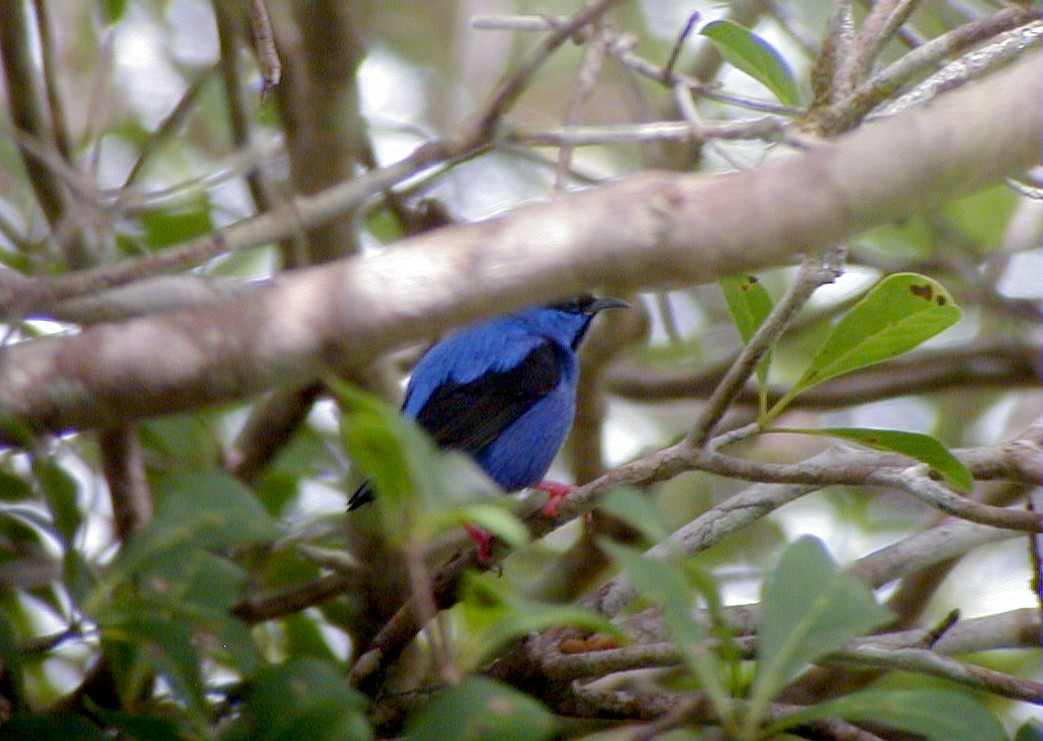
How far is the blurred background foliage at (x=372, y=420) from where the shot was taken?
1745 mm

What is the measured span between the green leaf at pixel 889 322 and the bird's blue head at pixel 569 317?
7.56 ft

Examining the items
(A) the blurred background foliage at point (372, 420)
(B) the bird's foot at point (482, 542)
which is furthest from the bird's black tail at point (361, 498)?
(B) the bird's foot at point (482, 542)

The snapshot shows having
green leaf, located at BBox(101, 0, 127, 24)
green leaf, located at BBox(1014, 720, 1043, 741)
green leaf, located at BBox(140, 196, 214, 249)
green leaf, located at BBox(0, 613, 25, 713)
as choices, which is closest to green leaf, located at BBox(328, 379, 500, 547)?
green leaf, located at BBox(0, 613, 25, 713)

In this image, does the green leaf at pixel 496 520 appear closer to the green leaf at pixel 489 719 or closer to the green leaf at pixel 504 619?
the green leaf at pixel 504 619

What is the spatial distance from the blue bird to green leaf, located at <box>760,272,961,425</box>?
1.69 meters

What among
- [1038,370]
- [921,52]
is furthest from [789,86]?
[1038,370]

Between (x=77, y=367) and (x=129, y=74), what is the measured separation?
197 inches

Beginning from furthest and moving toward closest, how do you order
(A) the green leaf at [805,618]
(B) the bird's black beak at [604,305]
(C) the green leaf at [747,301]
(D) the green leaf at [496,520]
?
(B) the bird's black beak at [604,305]
(C) the green leaf at [747,301]
(A) the green leaf at [805,618]
(D) the green leaf at [496,520]

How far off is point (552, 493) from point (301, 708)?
223 centimetres

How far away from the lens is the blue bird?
404 centimetres

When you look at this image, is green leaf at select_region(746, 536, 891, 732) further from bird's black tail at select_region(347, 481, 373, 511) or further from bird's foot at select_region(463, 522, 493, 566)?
bird's black tail at select_region(347, 481, 373, 511)

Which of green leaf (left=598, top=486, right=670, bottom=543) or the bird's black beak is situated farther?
the bird's black beak

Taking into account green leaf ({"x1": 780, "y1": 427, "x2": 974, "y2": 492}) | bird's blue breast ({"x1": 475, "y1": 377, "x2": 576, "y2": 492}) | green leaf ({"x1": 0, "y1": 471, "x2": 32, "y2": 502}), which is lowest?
bird's blue breast ({"x1": 475, "y1": 377, "x2": 576, "y2": 492})

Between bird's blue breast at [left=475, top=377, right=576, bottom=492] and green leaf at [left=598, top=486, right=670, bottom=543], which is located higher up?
green leaf at [left=598, top=486, right=670, bottom=543]
